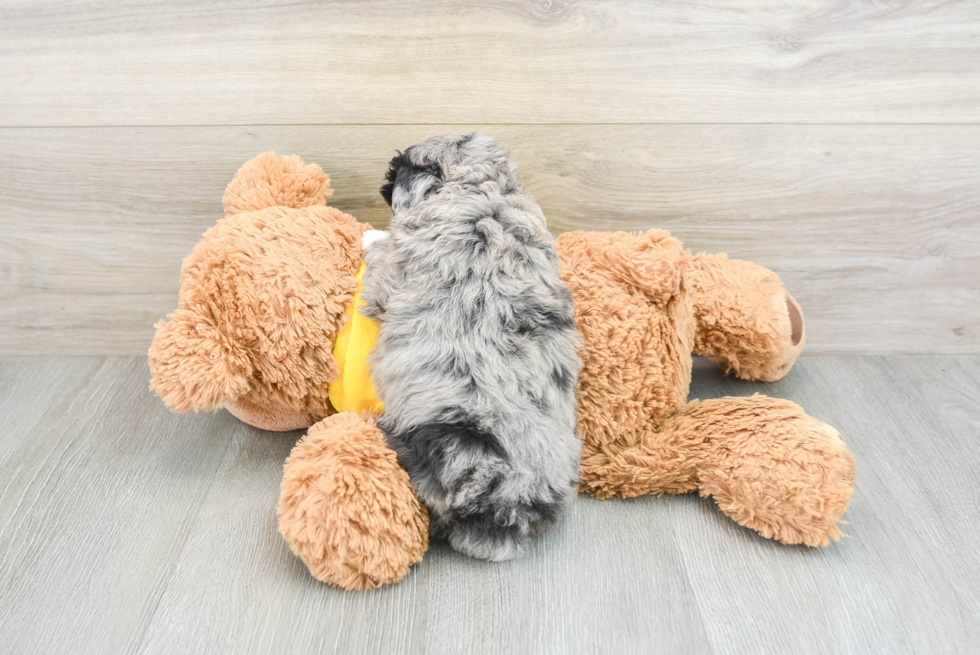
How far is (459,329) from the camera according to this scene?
2.27 ft

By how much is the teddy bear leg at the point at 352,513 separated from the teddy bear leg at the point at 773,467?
32 cm

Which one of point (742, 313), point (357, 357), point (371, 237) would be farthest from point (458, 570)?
point (742, 313)

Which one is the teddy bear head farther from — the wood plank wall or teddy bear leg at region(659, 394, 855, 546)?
teddy bear leg at region(659, 394, 855, 546)

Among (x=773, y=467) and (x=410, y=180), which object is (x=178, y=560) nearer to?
(x=410, y=180)

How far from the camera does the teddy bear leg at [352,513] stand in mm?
652

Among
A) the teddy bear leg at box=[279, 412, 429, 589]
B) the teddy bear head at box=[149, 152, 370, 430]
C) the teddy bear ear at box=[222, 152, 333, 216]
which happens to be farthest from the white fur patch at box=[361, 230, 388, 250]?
the teddy bear leg at box=[279, 412, 429, 589]

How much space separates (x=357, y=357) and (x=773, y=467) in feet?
1.49

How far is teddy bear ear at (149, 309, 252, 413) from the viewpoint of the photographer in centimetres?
72

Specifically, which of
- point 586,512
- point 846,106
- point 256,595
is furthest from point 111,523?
point 846,106

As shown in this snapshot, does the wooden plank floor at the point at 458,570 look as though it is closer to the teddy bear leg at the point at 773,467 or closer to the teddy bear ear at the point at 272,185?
the teddy bear leg at the point at 773,467

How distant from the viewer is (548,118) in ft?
3.01

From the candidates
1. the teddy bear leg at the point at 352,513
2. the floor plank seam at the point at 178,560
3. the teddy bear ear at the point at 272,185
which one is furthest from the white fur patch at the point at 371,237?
the floor plank seam at the point at 178,560

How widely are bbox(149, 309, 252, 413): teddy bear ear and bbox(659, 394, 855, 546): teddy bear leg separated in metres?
0.49

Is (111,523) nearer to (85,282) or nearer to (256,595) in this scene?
(256,595)
